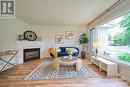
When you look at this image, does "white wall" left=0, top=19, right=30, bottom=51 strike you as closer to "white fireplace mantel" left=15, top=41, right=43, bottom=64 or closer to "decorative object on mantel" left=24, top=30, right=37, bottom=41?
"white fireplace mantel" left=15, top=41, right=43, bottom=64

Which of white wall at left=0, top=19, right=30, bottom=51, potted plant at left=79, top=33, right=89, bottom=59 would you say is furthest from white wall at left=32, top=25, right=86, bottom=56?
white wall at left=0, top=19, right=30, bottom=51

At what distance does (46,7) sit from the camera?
5203 millimetres

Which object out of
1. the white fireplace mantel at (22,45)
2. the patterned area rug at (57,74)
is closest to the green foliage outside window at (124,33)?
the patterned area rug at (57,74)

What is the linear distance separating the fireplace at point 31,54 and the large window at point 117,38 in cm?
408

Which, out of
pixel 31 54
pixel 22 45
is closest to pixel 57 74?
pixel 22 45

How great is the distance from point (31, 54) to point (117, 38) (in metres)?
5.01

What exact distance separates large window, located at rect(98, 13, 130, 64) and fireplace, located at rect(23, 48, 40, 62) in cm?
408

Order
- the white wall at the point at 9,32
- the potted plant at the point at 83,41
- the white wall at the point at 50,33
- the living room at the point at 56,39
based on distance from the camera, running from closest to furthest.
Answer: the living room at the point at 56,39 < the white wall at the point at 9,32 < the potted plant at the point at 83,41 < the white wall at the point at 50,33

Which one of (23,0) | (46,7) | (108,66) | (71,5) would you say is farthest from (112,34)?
(23,0)

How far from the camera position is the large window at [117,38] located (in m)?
4.12

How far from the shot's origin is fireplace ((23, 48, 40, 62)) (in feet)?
22.7

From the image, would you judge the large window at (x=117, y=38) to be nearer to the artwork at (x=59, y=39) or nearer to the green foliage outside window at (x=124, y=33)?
the green foliage outside window at (x=124, y=33)

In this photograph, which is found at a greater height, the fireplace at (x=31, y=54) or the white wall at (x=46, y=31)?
the white wall at (x=46, y=31)

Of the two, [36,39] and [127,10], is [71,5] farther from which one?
[36,39]
